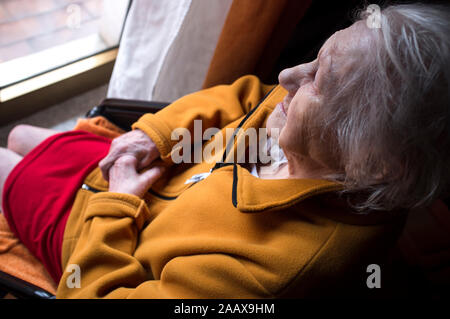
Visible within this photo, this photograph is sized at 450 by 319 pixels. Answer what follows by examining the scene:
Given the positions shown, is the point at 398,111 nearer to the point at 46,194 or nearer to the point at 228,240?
the point at 228,240

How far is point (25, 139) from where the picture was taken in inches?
43.3

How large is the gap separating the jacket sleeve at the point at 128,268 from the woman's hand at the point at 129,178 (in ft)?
0.16

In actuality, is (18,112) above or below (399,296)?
above

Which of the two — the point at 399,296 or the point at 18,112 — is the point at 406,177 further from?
the point at 18,112

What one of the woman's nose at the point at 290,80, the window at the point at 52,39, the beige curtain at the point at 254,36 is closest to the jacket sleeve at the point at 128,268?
the woman's nose at the point at 290,80

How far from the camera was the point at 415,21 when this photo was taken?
51 centimetres

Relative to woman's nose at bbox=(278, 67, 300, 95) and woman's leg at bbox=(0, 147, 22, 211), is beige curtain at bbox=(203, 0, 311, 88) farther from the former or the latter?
woman's leg at bbox=(0, 147, 22, 211)

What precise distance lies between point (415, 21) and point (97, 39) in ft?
5.20

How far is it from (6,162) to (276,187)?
882 mm

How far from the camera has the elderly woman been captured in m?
0.51

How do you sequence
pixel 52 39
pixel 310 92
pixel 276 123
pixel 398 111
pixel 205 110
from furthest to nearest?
pixel 52 39
pixel 205 110
pixel 276 123
pixel 310 92
pixel 398 111

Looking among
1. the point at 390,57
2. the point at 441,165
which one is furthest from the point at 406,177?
the point at 390,57

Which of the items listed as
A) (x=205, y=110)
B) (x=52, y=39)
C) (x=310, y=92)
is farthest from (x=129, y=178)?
(x=52, y=39)
